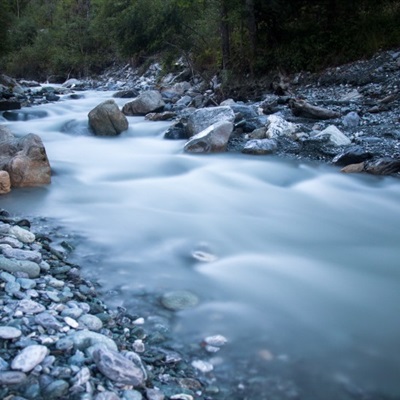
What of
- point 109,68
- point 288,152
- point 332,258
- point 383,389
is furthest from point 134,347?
point 109,68

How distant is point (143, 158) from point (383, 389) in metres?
6.32

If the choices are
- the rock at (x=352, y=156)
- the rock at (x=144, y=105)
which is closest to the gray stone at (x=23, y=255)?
the rock at (x=352, y=156)

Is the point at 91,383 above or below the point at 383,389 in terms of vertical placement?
above

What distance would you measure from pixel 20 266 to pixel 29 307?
2.09 feet

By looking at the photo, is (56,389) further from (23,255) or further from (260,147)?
(260,147)

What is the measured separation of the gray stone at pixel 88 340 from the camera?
238 cm

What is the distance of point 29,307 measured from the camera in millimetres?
2701

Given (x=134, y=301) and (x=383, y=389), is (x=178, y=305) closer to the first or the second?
(x=134, y=301)

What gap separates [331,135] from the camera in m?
7.50

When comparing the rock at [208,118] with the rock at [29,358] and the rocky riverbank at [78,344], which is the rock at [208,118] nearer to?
the rocky riverbank at [78,344]

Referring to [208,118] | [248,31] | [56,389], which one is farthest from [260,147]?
[248,31]

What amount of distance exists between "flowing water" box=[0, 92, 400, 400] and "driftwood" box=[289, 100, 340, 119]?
85.7 inches

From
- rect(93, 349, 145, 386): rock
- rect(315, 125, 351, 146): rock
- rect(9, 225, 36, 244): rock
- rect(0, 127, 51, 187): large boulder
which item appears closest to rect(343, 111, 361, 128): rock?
rect(315, 125, 351, 146): rock

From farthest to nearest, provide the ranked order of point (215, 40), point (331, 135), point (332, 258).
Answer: point (215, 40) → point (331, 135) → point (332, 258)
